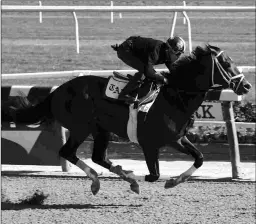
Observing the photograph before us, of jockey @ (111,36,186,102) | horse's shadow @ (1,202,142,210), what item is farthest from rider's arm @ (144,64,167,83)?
horse's shadow @ (1,202,142,210)

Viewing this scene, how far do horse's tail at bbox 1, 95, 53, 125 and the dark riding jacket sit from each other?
4.47 feet

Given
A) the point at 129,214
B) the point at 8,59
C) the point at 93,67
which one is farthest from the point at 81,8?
the point at 129,214

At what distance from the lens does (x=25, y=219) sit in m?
6.51

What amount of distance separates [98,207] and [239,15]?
5517mm

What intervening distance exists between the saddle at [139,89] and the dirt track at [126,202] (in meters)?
0.98

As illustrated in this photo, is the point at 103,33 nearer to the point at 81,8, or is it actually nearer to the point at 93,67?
the point at 93,67

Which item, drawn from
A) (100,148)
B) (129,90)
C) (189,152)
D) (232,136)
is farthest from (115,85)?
(232,136)

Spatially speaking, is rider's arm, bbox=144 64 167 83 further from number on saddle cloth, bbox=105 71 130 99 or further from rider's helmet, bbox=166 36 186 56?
number on saddle cloth, bbox=105 71 130 99

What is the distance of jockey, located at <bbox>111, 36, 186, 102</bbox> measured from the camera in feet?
20.5

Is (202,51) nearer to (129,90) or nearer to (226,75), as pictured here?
(226,75)

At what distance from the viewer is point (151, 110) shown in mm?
6898

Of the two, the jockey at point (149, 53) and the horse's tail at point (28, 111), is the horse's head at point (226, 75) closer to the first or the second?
the jockey at point (149, 53)

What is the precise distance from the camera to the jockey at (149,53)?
6238 mm

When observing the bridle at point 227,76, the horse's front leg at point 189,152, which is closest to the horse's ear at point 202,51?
the bridle at point 227,76
